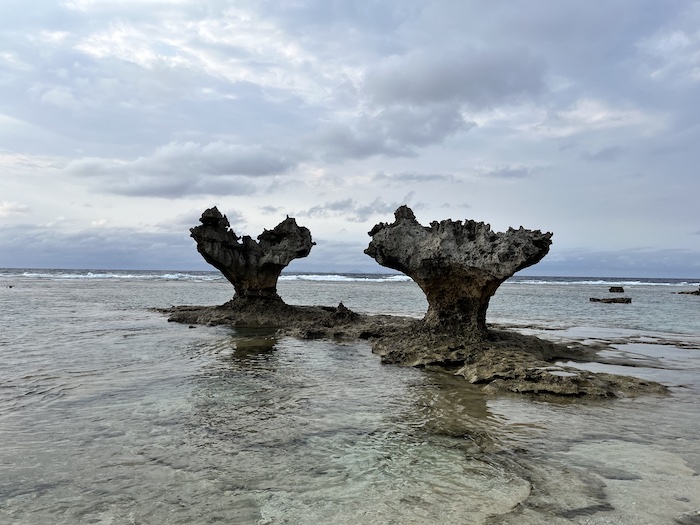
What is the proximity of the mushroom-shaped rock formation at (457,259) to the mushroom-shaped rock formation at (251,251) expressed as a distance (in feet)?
26.0

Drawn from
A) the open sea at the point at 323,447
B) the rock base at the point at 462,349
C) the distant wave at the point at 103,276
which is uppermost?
the distant wave at the point at 103,276

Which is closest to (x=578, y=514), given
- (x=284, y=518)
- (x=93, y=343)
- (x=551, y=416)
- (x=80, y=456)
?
(x=284, y=518)

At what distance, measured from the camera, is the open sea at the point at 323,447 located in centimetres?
494

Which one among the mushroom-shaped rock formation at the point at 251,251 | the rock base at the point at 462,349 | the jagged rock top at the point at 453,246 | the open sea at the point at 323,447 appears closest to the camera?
the open sea at the point at 323,447

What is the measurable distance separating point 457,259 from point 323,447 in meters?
8.21

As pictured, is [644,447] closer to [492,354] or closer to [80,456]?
[492,354]

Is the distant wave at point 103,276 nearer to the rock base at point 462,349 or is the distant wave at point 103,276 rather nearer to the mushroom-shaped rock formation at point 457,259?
the rock base at point 462,349

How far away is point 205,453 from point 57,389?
5.20 m

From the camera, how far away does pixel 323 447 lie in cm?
670

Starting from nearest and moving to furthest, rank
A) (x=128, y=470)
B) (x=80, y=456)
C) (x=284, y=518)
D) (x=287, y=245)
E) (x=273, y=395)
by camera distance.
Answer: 1. (x=284, y=518)
2. (x=128, y=470)
3. (x=80, y=456)
4. (x=273, y=395)
5. (x=287, y=245)

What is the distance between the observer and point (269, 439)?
700 centimetres

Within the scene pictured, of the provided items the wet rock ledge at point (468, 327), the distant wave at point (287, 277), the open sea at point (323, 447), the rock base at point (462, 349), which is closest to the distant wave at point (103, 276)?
the distant wave at point (287, 277)

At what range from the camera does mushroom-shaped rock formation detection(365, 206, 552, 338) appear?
13038 mm

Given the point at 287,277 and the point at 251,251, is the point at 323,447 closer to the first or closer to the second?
the point at 251,251
